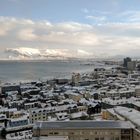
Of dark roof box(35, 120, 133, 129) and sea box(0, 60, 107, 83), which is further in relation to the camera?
sea box(0, 60, 107, 83)

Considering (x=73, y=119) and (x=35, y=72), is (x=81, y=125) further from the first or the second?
(x=35, y=72)

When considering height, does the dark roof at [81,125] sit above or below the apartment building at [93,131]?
above

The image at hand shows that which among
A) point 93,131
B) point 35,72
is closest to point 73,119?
point 93,131

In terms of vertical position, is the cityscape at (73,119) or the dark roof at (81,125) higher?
the dark roof at (81,125)

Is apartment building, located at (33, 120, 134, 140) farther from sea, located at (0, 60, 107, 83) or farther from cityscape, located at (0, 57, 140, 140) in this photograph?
sea, located at (0, 60, 107, 83)

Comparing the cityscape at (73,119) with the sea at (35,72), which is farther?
the sea at (35,72)

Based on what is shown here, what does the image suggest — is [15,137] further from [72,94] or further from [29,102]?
[72,94]

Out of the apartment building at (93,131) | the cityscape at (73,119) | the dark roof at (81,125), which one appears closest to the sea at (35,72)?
the cityscape at (73,119)

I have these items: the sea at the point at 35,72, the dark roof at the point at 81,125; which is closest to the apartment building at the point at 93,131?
the dark roof at the point at 81,125

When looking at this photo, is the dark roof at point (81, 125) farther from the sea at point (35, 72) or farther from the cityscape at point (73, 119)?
the sea at point (35, 72)

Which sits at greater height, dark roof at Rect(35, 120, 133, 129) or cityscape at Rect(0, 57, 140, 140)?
dark roof at Rect(35, 120, 133, 129)

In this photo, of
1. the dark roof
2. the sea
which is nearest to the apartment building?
the dark roof

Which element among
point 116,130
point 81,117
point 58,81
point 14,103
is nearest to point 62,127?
point 116,130
